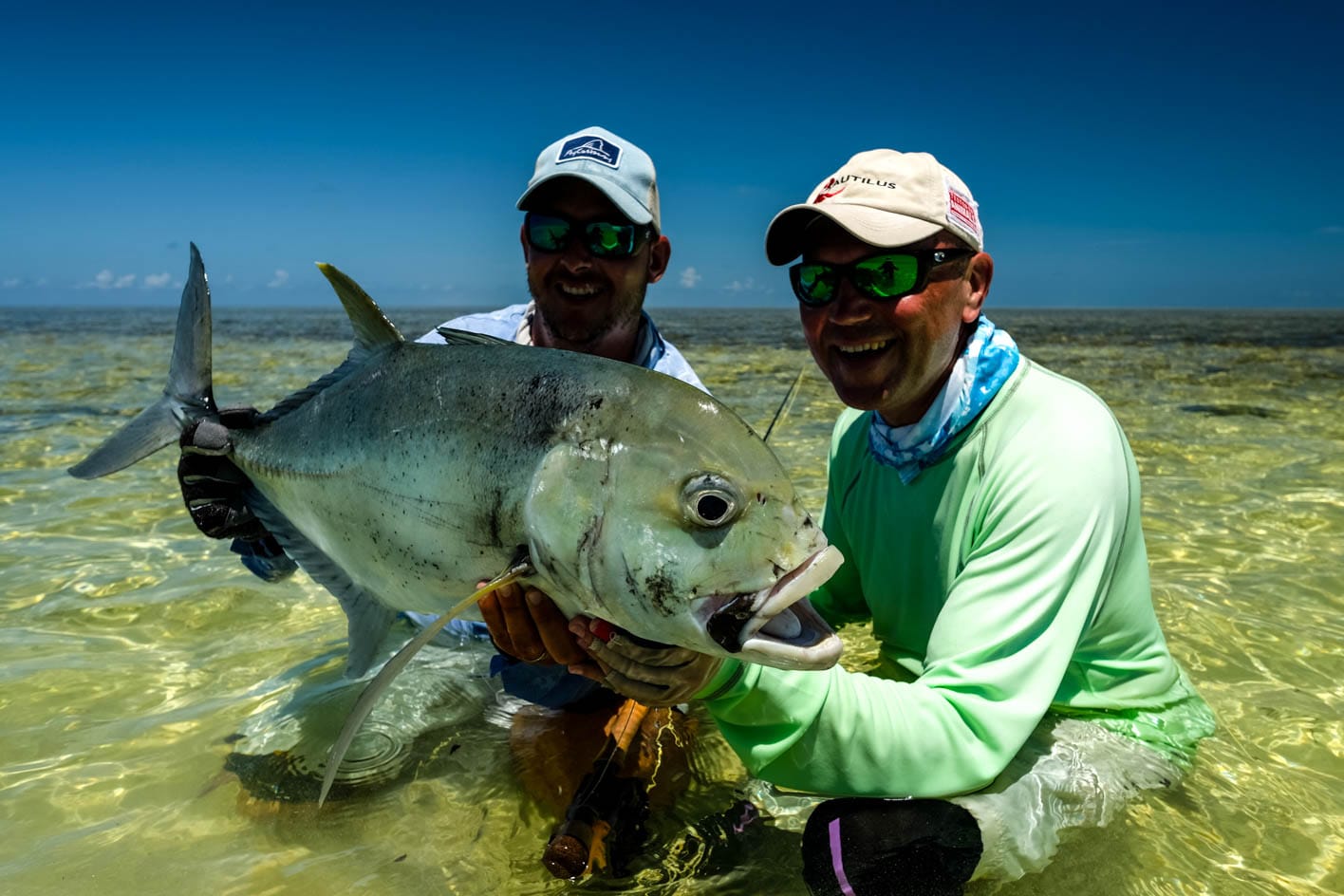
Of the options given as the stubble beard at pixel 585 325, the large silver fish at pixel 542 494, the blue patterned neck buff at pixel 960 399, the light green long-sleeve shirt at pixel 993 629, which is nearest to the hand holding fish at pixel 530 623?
the large silver fish at pixel 542 494

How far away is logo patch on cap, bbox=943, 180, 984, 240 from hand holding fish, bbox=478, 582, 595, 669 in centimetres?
146

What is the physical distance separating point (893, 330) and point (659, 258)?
5.62 feet

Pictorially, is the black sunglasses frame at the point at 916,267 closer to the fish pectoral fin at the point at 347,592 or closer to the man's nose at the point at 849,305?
the man's nose at the point at 849,305

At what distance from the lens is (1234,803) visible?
2.58 m

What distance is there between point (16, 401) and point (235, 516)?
948cm

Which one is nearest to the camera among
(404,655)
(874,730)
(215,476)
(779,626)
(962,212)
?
(779,626)

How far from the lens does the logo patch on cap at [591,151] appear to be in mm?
3444

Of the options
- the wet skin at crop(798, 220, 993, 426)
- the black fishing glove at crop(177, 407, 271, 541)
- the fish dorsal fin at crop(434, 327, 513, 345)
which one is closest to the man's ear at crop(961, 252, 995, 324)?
the wet skin at crop(798, 220, 993, 426)

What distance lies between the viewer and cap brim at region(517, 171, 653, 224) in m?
3.35

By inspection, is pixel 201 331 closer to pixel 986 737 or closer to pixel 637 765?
pixel 637 765

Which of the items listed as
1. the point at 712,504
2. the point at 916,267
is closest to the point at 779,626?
the point at 712,504

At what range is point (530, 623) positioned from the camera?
194 centimetres

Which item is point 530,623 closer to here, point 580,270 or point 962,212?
point 962,212

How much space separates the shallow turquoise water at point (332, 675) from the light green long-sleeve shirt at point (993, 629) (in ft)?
1.23
